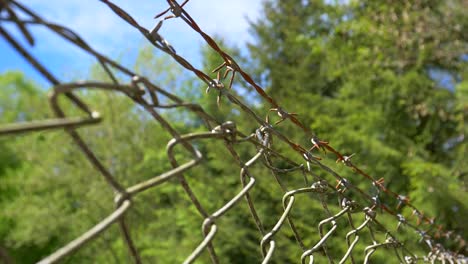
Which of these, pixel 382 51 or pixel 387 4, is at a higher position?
pixel 387 4

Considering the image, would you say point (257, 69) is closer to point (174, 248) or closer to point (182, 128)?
point (182, 128)

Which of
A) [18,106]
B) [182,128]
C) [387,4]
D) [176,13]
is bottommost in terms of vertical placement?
[176,13]

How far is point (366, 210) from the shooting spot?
0.84 m

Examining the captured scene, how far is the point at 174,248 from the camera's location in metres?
6.88

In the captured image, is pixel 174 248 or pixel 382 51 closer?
pixel 382 51

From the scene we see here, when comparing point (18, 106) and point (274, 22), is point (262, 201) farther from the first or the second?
point (18, 106)

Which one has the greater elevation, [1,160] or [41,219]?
[1,160]

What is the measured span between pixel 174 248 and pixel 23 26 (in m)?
6.85

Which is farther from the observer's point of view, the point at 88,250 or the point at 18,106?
the point at 18,106

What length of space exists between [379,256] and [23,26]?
14.2 ft

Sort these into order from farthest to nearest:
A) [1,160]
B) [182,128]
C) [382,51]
Result: [1,160] → [182,128] → [382,51]

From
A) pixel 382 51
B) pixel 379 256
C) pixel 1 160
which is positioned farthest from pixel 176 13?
pixel 1 160

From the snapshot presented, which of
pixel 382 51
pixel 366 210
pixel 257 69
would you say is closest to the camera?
pixel 366 210

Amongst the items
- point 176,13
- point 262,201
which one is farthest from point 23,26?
point 262,201
